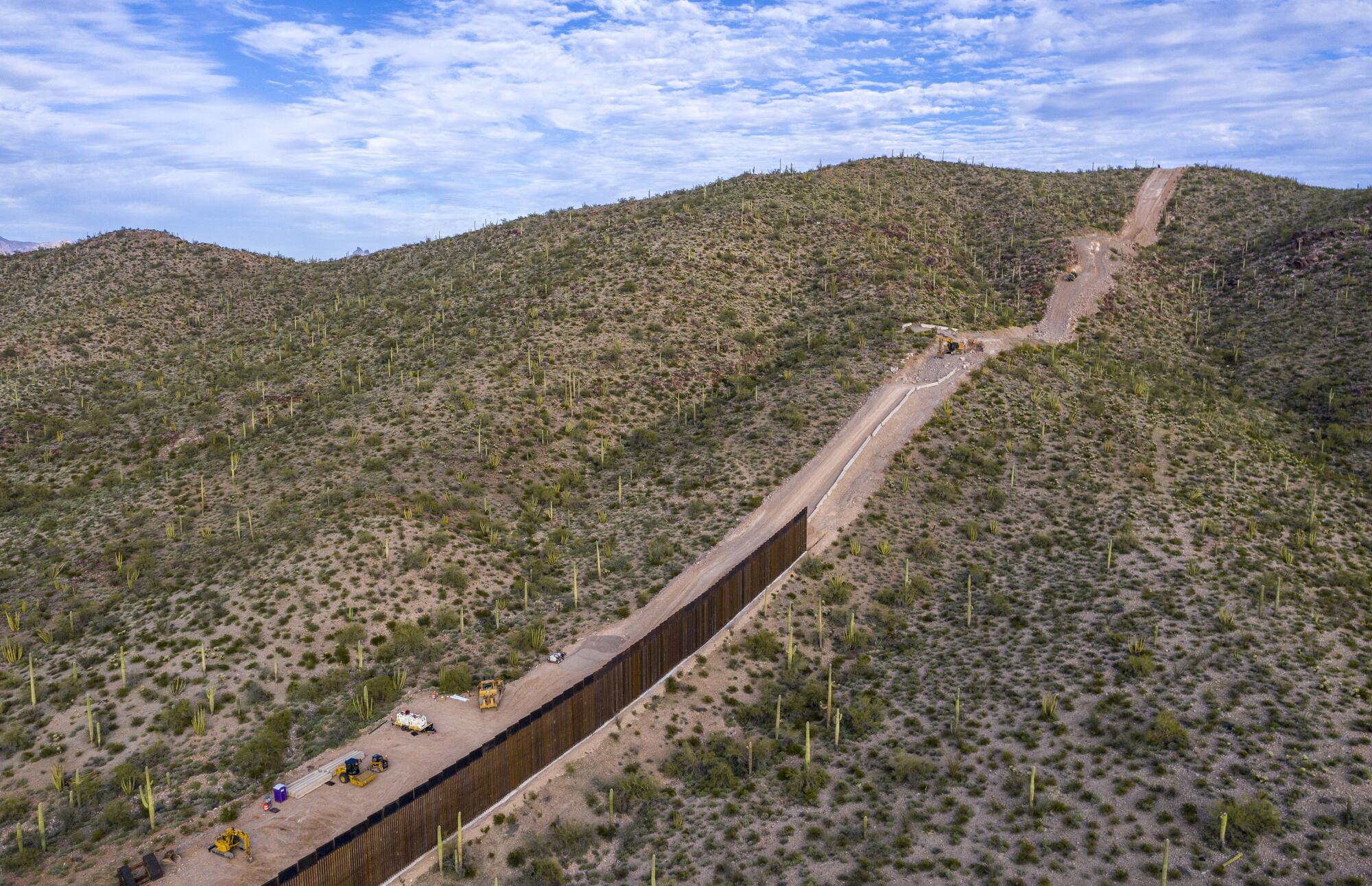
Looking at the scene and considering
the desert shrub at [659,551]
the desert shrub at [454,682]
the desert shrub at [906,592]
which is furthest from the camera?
the desert shrub at [659,551]

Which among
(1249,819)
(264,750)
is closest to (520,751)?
(264,750)

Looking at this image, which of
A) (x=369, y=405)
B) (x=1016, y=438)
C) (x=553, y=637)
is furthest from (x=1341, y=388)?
(x=369, y=405)

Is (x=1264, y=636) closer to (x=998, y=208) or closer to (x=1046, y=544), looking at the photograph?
(x=1046, y=544)

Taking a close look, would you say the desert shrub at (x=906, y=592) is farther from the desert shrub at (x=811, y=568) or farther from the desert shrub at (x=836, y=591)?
the desert shrub at (x=811, y=568)

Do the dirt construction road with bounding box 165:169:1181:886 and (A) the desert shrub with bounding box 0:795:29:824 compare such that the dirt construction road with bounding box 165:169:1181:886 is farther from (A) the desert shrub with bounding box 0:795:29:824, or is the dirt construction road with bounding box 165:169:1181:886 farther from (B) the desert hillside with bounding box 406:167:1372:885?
(A) the desert shrub with bounding box 0:795:29:824

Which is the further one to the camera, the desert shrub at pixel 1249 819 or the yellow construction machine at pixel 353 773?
the yellow construction machine at pixel 353 773

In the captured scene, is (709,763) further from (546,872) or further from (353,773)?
(353,773)

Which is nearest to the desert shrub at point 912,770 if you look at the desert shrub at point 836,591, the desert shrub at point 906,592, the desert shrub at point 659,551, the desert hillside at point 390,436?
the desert shrub at point 836,591
